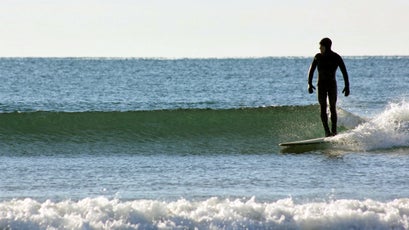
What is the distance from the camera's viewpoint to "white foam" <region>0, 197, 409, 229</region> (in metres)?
8.29

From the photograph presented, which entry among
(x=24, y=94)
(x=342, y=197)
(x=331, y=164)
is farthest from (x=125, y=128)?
(x=24, y=94)

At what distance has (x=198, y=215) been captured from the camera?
8461mm

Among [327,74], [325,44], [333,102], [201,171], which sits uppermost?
[325,44]

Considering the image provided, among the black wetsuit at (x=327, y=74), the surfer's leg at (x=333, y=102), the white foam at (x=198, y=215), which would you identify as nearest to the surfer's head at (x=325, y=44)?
the black wetsuit at (x=327, y=74)

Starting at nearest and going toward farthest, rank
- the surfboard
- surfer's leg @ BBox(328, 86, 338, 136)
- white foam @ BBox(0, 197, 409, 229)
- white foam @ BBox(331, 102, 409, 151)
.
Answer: white foam @ BBox(0, 197, 409, 229) → the surfboard → white foam @ BBox(331, 102, 409, 151) → surfer's leg @ BBox(328, 86, 338, 136)

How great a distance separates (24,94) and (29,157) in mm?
28061

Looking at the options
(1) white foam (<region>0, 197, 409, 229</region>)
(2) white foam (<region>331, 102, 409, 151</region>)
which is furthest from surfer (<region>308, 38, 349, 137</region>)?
(1) white foam (<region>0, 197, 409, 229</region>)

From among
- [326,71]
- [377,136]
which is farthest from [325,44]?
[377,136]

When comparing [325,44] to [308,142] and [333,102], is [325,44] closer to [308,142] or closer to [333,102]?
[333,102]

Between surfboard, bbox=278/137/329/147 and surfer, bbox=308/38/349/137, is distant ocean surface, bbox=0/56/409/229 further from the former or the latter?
surfer, bbox=308/38/349/137

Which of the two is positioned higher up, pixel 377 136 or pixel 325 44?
pixel 325 44

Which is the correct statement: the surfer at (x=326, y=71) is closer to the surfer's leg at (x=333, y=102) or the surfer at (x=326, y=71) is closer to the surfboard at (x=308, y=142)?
the surfer's leg at (x=333, y=102)

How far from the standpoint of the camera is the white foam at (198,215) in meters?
8.29

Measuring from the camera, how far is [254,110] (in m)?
17.8
